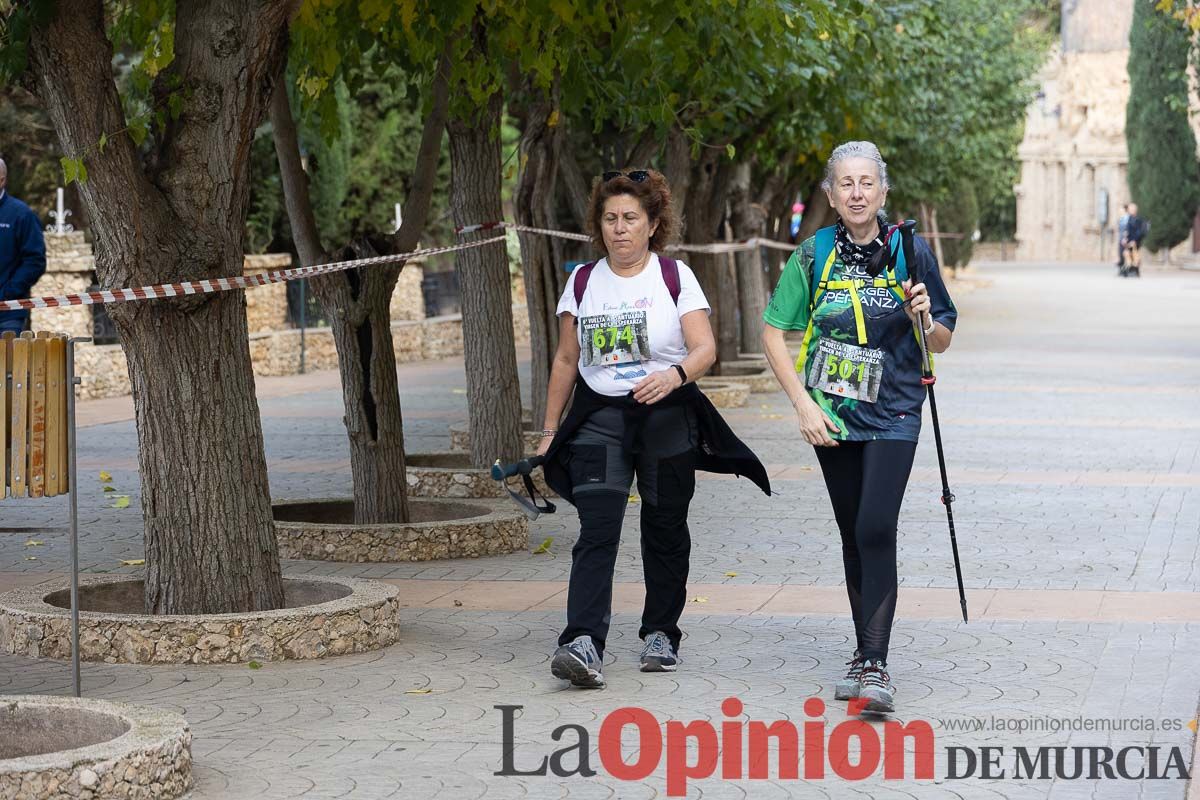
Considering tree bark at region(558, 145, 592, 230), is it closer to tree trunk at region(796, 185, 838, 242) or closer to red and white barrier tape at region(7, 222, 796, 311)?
red and white barrier tape at region(7, 222, 796, 311)

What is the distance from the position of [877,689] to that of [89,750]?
2409 mm

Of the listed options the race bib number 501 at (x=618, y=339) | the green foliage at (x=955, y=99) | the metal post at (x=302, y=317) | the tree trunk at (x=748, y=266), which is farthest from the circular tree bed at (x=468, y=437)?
the tree trunk at (x=748, y=266)

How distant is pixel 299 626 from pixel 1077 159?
290ft

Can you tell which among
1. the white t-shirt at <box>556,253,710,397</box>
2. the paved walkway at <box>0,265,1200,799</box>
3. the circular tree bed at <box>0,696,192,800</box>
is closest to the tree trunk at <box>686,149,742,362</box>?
the paved walkway at <box>0,265,1200,799</box>

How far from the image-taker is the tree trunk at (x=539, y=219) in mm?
12797

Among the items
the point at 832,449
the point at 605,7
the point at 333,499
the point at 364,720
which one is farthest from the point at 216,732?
the point at 605,7

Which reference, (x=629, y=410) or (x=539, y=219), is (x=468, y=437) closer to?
(x=539, y=219)

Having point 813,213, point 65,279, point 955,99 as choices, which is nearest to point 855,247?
point 65,279

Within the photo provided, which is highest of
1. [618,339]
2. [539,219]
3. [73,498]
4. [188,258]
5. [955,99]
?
[955,99]

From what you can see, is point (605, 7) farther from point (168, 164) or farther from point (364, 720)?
point (364, 720)

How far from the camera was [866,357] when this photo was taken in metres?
6.29

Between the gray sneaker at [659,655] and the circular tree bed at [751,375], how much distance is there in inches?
493

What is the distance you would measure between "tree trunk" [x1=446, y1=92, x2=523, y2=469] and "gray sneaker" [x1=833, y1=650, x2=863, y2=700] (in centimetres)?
581

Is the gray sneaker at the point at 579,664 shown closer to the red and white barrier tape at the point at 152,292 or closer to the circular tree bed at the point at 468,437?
the red and white barrier tape at the point at 152,292
